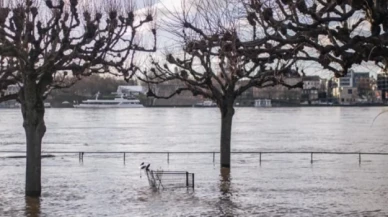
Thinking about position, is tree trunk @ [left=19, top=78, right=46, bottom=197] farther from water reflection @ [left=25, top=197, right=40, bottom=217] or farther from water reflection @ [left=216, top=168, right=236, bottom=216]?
water reflection @ [left=216, top=168, right=236, bottom=216]

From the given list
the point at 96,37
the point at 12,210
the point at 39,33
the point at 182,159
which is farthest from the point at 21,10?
the point at 182,159

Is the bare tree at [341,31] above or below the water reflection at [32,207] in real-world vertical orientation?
above

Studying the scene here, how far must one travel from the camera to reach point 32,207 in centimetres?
2275

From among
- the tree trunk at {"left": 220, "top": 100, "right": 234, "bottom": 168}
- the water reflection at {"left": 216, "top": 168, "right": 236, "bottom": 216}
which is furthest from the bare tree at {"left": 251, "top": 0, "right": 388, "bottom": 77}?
the tree trunk at {"left": 220, "top": 100, "right": 234, "bottom": 168}

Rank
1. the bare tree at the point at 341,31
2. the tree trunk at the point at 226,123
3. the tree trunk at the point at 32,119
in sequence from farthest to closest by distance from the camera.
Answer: the tree trunk at the point at 226,123
the tree trunk at the point at 32,119
the bare tree at the point at 341,31

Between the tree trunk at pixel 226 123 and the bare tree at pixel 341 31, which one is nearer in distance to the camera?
the bare tree at pixel 341 31

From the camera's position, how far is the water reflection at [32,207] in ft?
70.6

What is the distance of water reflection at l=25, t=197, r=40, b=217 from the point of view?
2153 centimetres

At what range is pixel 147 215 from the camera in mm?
21219

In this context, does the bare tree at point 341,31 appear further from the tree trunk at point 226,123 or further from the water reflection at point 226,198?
the tree trunk at point 226,123

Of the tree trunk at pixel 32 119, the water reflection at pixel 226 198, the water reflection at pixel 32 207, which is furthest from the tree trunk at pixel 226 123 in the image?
the water reflection at pixel 32 207

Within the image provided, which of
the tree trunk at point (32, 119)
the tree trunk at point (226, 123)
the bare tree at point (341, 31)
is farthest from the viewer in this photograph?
the tree trunk at point (226, 123)

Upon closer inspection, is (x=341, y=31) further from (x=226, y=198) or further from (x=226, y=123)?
(x=226, y=123)

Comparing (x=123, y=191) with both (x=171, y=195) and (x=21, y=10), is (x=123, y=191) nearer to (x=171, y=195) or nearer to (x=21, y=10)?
(x=171, y=195)
